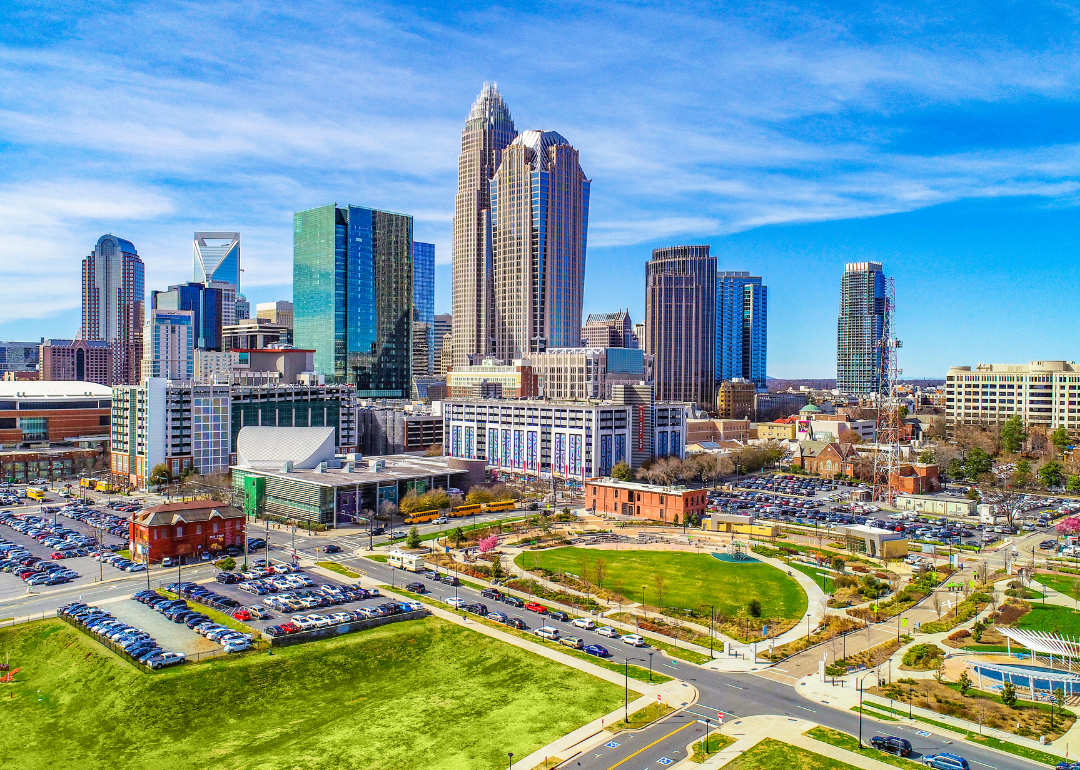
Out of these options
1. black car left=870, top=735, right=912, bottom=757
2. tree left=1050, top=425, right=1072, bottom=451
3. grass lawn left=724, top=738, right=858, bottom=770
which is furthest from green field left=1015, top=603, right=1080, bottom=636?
tree left=1050, top=425, right=1072, bottom=451

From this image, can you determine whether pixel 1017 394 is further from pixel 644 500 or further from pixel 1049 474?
pixel 644 500

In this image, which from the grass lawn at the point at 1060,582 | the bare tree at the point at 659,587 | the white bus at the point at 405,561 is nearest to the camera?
the bare tree at the point at 659,587

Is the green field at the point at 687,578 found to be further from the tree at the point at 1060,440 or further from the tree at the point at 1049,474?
the tree at the point at 1060,440

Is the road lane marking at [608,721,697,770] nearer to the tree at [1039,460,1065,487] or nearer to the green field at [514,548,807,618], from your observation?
the green field at [514,548,807,618]

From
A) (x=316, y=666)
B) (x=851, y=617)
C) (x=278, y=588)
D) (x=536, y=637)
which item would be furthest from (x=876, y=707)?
(x=278, y=588)

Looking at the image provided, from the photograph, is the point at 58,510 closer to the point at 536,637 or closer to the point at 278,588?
the point at 278,588

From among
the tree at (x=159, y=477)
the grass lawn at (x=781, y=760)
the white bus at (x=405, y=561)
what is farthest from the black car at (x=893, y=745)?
the tree at (x=159, y=477)

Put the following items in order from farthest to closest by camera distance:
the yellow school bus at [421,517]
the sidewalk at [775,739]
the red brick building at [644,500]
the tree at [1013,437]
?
the tree at [1013,437] < the red brick building at [644,500] < the yellow school bus at [421,517] < the sidewalk at [775,739]
